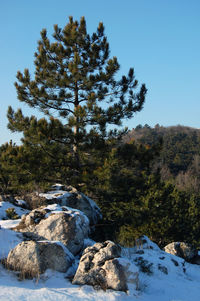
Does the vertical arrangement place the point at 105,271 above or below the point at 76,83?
below

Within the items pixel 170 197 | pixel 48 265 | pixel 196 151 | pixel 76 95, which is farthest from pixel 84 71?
pixel 196 151

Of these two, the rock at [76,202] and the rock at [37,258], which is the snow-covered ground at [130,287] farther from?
the rock at [76,202]

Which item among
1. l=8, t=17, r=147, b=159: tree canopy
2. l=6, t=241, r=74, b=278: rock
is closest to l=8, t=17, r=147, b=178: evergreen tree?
l=8, t=17, r=147, b=159: tree canopy

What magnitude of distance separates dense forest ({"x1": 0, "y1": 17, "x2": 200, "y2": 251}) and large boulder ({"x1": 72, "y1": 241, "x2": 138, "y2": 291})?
492 cm

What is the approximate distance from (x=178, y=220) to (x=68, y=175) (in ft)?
15.1

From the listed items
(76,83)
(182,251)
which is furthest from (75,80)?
(182,251)

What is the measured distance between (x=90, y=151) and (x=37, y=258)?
7.61 metres

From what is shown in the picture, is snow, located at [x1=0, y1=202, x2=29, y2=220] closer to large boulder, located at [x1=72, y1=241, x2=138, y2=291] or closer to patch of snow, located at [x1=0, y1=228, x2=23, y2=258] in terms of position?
patch of snow, located at [x1=0, y1=228, x2=23, y2=258]

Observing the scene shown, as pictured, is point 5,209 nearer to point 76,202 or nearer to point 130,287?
point 76,202

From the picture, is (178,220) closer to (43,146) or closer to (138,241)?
(138,241)

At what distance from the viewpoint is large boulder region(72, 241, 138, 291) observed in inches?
149

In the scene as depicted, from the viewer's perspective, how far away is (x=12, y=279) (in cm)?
374

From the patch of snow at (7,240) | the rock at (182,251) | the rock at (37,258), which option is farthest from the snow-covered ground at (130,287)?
the rock at (182,251)

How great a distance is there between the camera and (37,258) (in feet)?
13.2
